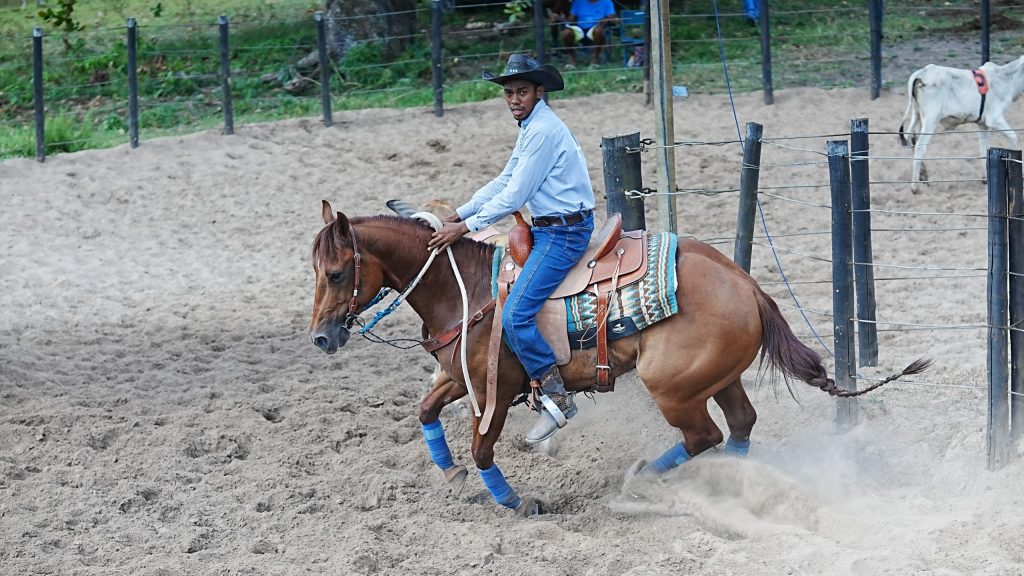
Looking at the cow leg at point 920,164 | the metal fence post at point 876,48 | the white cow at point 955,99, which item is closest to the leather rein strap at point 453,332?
the cow leg at point 920,164

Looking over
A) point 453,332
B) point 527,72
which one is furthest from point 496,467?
point 527,72

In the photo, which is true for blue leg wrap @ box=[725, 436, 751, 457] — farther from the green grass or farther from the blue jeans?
the green grass

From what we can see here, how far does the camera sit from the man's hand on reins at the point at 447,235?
540 centimetres

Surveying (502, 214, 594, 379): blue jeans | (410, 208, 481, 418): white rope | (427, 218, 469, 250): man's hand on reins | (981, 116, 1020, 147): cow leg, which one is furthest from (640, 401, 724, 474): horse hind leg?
(981, 116, 1020, 147): cow leg

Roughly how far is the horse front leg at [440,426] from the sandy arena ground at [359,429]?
0.58 feet

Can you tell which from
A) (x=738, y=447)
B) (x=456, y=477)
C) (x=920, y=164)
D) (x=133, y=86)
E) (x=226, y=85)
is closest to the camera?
(x=738, y=447)

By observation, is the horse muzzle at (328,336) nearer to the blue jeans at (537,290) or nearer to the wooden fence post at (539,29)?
the blue jeans at (537,290)

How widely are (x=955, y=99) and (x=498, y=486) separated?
865 centimetres

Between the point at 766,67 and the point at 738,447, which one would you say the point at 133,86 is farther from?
the point at 738,447

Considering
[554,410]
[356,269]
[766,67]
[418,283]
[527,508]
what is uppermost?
[766,67]

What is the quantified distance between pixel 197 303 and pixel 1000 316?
22.1 ft

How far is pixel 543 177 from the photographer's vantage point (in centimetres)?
532

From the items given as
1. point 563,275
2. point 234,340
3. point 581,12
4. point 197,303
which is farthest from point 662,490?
point 581,12

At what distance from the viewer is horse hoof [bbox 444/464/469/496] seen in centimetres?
575
